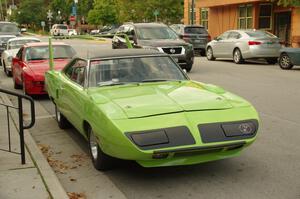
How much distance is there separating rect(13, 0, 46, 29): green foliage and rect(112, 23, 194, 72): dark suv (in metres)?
81.1

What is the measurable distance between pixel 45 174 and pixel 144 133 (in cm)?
140

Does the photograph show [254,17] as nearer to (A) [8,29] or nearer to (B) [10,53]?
(A) [8,29]

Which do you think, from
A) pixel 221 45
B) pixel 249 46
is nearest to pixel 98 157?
pixel 249 46

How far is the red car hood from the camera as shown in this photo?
11.0 meters

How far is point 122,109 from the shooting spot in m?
5.01

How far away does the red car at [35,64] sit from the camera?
11.0 m

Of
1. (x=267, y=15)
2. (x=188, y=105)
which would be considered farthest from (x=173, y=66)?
(x=267, y=15)

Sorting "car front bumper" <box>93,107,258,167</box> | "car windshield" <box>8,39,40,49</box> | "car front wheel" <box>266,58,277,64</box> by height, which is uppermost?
"car windshield" <box>8,39,40,49</box>

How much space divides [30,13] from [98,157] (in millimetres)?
93900

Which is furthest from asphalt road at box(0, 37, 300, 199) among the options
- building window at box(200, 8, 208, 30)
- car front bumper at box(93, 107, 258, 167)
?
building window at box(200, 8, 208, 30)

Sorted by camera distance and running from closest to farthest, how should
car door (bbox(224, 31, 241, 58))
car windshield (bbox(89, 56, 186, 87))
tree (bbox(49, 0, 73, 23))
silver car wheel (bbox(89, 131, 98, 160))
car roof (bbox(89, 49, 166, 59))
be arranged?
silver car wheel (bbox(89, 131, 98, 160)), car windshield (bbox(89, 56, 186, 87)), car roof (bbox(89, 49, 166, 59)), car door (bbox(224, 31, 241, 58)), tree (bbox(49, 0, 73, 23))

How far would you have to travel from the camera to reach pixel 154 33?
16906 mm

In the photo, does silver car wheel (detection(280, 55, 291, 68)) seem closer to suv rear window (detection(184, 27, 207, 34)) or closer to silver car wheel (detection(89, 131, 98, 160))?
suv rear window (detection(184, 27, 207, 34))

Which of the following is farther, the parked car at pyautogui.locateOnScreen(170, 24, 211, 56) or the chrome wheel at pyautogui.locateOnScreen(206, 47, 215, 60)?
the parked car at pyautogui.locateOnScreen(170, 24, 211, 56)
